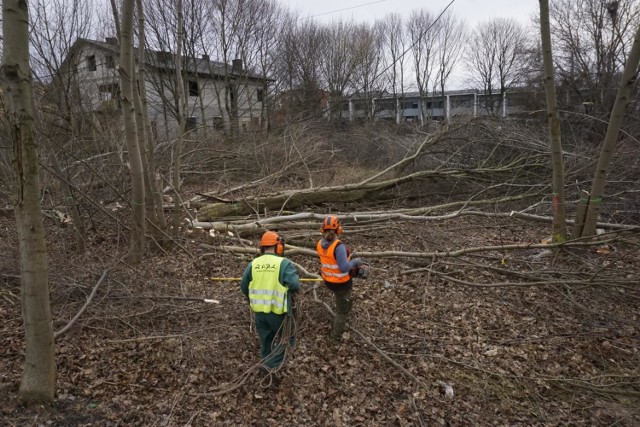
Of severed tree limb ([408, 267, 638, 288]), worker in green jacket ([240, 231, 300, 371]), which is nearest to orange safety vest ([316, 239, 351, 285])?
worker in green jacket ([240, 231, 300, 371])

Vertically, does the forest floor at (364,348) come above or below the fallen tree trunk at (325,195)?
below

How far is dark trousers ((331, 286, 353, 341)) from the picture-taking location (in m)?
4.10

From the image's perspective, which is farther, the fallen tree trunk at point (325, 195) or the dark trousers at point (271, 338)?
the fallen tree trunk at point (325, 195)

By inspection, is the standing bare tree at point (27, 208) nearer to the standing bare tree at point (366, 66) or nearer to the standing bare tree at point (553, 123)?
the standing bare tree at point (553, 123)

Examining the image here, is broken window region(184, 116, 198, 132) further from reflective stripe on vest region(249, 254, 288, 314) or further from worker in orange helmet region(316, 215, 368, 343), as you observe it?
reflective stripe on vest region(249, 254, 288, 314)

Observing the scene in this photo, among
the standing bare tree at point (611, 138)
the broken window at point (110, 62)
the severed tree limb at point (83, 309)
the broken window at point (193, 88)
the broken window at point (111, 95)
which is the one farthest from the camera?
the broken window at point (193, 88)

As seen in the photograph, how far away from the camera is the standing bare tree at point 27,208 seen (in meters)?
2.43

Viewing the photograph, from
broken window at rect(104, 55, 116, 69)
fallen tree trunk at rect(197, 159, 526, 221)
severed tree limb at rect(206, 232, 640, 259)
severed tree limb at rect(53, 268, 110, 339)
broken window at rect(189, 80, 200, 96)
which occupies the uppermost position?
broken window at rect(189, 80, 200, 96)

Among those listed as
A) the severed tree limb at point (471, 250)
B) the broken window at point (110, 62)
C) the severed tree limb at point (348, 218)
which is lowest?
the severed tree limb at point (471, 250)

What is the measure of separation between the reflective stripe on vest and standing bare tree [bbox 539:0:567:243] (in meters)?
4.99

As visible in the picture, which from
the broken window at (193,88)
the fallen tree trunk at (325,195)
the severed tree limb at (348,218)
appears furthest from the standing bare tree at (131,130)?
the broken window at (193,88)

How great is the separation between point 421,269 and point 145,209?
4272mm

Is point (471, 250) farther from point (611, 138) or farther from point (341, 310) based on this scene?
point (341, 310)

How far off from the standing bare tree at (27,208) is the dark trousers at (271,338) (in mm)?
1571
